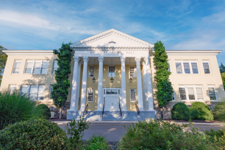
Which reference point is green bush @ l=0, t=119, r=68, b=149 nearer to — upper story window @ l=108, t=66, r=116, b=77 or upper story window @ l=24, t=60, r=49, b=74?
upper story window @ l=108, t=66, r=116, b=77

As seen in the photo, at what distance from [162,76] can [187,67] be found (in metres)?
5.39

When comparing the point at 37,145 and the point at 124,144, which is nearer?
the point at 37,145

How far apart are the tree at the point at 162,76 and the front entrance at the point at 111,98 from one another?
5373mm

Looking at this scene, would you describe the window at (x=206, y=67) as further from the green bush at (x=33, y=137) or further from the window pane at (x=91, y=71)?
the green bush at (x=33, y=137)

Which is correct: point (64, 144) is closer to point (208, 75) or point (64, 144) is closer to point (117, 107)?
point (117, 107)

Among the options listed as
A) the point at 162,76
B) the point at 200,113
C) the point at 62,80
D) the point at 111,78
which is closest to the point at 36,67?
the point at 62,80

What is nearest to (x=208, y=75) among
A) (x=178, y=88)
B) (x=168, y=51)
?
(x=178, y=88)

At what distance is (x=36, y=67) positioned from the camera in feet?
58.8

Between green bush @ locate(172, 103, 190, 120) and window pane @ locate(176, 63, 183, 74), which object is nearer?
green bush @ locate(172, 103, 190, 120)

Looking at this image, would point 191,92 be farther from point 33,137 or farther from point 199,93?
point 33,137

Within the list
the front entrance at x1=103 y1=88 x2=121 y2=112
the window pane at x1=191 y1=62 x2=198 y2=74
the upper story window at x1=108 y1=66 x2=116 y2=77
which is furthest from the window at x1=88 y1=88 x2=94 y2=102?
the window pane at x1=191 y1=62 x2=198 y2=74

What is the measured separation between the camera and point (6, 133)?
2543 millimetres

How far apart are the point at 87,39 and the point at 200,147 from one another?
14936 mm

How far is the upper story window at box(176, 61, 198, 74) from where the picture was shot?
1741 centimetres
